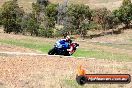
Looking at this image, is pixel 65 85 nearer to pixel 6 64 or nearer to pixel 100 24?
pixel 6 64

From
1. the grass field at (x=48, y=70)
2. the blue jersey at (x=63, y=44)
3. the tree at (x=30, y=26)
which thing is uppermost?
the blue jersey at (x=63, y=44)

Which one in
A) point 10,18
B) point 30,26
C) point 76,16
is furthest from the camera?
point 76,16

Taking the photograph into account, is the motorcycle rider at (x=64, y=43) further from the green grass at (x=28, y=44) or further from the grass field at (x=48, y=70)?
the green grass at (x=28, y=44)

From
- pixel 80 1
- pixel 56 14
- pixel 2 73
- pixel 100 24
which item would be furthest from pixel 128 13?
pixel 2 73

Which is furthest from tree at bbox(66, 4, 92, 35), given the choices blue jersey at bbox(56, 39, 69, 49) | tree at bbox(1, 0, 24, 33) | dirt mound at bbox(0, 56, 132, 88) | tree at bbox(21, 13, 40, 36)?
dirt mound at bbox(0, 56, 132, 88)

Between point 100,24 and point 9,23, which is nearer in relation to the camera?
point 9,23

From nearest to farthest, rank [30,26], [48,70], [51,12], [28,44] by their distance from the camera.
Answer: [48,70], [28,44], [30,26], [51,12]

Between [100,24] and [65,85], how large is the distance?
71284 millimetres

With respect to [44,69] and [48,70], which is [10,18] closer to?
[44,69]

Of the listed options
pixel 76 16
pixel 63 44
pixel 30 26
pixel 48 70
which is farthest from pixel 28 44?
pixel 76 16

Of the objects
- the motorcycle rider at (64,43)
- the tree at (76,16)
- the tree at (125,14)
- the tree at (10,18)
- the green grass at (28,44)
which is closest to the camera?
the motorcycle rider at (64,43)

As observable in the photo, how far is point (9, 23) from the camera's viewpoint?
84750 mm

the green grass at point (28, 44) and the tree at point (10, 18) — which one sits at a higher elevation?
the green grass at point (28, 44)

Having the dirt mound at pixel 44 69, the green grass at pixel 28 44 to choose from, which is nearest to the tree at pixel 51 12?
the green grass at pixel 28 44
